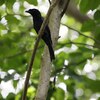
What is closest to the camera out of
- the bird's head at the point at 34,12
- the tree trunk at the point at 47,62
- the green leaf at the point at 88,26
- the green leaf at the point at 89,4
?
the tree trunk at the point at 47,62

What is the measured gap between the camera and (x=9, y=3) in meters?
2.51

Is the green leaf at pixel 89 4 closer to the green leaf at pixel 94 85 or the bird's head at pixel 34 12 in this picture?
the bird's head at pixel 34 12

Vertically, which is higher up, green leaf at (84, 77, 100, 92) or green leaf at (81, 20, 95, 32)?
green leaf at (81, 20, 95, 32)

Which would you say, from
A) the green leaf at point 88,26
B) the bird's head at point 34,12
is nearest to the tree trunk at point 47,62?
the green leaf at point 88,26

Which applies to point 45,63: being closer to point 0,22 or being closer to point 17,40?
point 0,22

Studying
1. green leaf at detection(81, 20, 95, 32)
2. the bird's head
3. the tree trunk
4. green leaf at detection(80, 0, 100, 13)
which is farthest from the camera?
the bird's head

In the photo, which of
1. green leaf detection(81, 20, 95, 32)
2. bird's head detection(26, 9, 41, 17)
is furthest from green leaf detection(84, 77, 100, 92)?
bird's head detection(26, 9, 41, 17)

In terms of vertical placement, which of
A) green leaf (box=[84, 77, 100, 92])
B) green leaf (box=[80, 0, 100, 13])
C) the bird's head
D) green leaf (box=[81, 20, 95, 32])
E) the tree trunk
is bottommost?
the tree trunk

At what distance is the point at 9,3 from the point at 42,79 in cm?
70

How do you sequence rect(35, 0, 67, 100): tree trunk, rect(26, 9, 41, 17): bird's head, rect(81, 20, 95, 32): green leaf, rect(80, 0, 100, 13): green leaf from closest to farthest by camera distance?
rect(35, 0, 67, 100): tree trunk → rect(80, 0, 100, 13): green leaf → rect(81, 20, 95, 32): green leaf → rect(26, 9, 41, 17): bird's head

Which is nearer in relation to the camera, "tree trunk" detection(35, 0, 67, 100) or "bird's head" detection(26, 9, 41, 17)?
"tree trunk" detection(35, 0, 67, 100)

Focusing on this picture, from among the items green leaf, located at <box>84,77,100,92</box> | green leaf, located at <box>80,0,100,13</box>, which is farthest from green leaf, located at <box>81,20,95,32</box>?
green leaf, located at <box>84,77,100,92</box>

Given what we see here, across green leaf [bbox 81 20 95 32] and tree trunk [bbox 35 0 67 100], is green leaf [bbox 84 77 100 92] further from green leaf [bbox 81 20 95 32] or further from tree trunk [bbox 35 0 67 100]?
tree trunk [bbox 35 0 67 100]

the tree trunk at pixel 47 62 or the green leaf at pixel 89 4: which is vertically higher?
the green leaf at pixel 89 4
